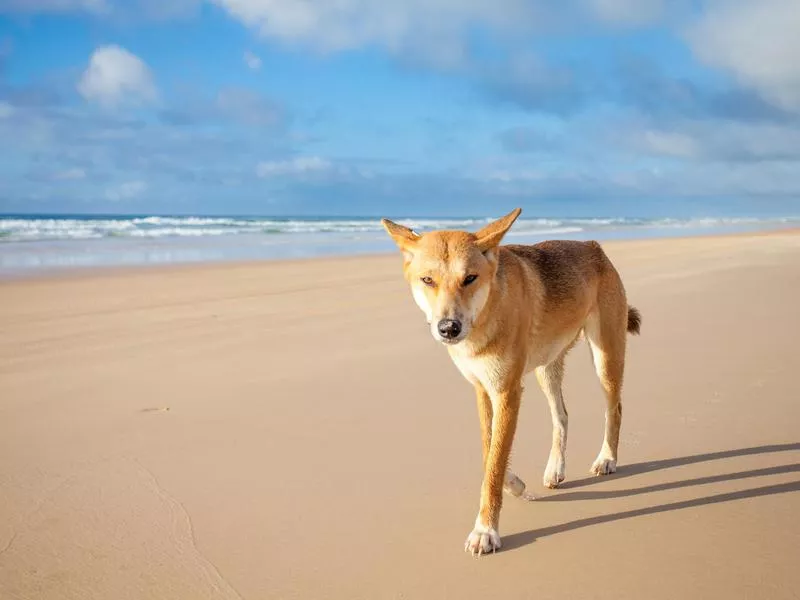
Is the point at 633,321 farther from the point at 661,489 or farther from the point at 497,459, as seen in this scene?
the point at 497,459

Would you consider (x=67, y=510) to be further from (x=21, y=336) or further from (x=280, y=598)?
(x=21, y=336)

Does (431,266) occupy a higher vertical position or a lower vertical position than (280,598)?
higher

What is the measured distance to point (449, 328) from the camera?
3.25m

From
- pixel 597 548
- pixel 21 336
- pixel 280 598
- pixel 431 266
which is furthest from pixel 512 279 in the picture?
pixel 21 336

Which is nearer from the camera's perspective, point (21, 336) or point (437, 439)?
point (437, 439)

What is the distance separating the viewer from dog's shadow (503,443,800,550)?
357 cm

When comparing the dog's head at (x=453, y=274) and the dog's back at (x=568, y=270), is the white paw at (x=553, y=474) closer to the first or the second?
the dog's back at (x=568, y=270)

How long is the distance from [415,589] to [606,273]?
270 centimetres

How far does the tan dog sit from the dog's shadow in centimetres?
13

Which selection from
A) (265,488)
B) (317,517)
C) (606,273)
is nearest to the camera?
(317,517)

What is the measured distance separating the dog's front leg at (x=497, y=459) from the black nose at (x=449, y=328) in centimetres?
54

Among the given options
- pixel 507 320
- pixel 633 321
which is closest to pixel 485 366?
pixel 507 320

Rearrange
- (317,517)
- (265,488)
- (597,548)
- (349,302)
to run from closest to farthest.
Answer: (597,548)
(317,517)
(265,488)
(349,302)

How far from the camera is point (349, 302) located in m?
11.0
